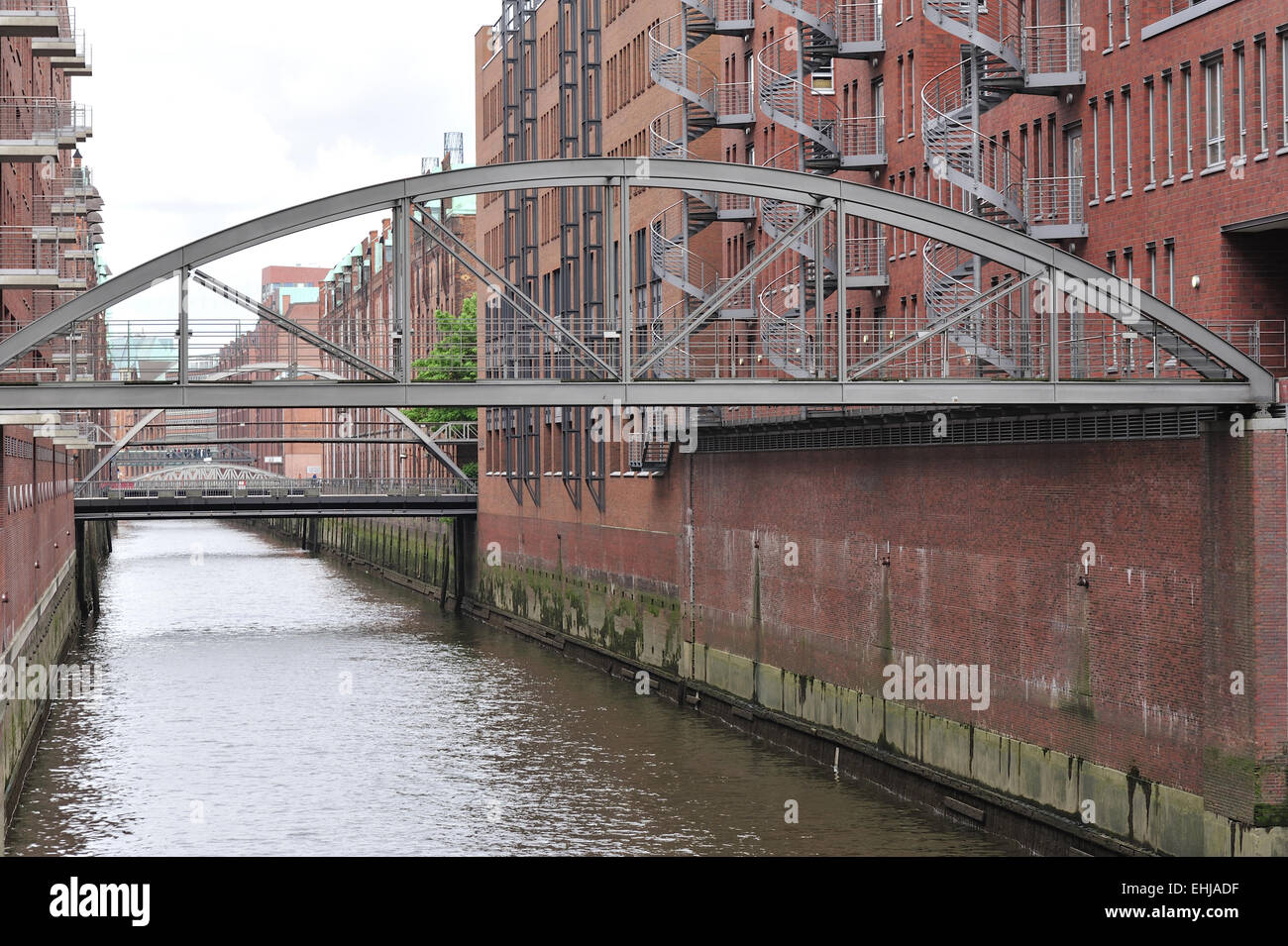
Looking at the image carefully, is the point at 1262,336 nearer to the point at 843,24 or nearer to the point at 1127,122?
the point at 1127,122

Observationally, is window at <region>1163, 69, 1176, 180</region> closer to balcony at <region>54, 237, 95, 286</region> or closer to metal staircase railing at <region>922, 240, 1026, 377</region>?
metal staircase railing at <region>922, 240, 1026, 377</region>

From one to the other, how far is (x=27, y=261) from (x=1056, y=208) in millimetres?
17393

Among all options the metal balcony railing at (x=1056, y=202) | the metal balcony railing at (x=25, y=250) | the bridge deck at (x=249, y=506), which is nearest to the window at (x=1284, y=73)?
the metal balcony railing at (x=1056, y=202)

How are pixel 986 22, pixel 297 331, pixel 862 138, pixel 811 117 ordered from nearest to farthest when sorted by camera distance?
pixel 297 331 < pixel 986 22 < pixel 862 138 < pixel 811 117

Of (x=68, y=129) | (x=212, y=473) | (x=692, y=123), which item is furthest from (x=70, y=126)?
(x=212, y=473)

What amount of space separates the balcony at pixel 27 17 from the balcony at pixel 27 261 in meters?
2.85

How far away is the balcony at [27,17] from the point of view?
23875mm

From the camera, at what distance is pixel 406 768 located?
25094 mm

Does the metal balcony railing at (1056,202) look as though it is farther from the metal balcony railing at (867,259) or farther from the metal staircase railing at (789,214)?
the metal staircase railing at (789,214)

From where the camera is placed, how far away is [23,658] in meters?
28.6

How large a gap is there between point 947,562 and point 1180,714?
5.52 metres
